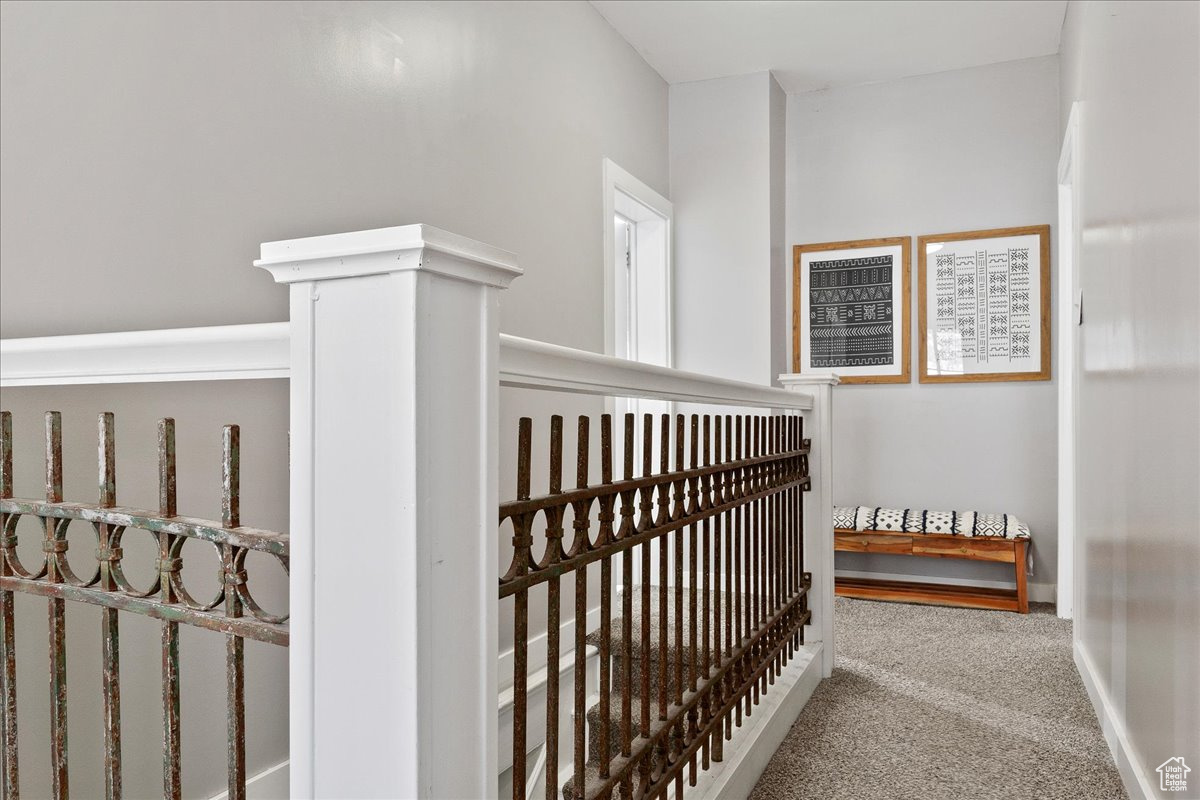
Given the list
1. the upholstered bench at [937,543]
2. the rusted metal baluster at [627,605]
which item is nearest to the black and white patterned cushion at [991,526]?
the upholstered bench at [937,543]

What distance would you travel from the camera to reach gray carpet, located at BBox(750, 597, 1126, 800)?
1.96 meters

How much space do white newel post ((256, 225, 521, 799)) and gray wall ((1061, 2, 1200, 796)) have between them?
1302mm

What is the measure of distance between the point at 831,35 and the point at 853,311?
138cm

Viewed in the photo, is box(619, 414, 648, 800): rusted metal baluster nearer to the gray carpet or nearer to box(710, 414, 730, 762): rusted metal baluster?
box(710, 414, 730, 762): rusted metal baluster

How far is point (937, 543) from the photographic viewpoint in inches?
150

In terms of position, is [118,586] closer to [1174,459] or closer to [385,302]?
[385,302]

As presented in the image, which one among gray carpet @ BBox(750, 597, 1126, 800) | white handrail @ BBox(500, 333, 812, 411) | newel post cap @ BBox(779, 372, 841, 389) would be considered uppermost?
newel post cap @ BBox(779, 372, 841, 389)

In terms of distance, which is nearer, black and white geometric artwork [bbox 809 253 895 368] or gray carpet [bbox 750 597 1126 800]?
gray carpet [bbox 750 597 1126 800]

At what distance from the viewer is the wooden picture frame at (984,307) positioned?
3961 mm

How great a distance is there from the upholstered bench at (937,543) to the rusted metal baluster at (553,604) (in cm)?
298

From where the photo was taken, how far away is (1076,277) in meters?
2.91

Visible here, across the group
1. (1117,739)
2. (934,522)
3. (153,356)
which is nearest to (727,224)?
(934,522)

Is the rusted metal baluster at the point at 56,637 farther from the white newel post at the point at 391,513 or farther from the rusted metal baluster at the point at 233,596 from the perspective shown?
the white newel post at the point at 391,513

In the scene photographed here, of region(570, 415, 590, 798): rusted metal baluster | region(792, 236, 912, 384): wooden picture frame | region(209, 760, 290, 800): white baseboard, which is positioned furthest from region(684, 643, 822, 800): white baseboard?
region(792, 236, 912, 384): wooden picture frame
